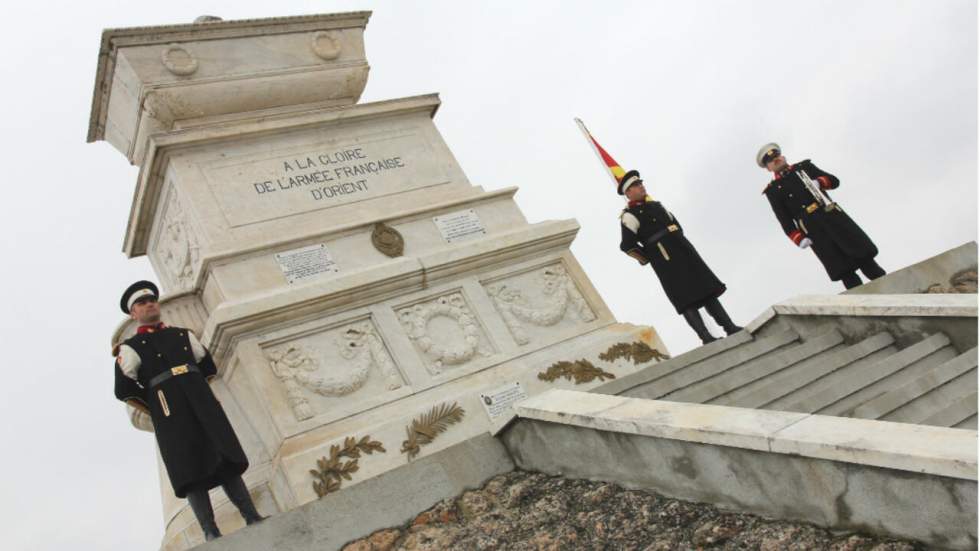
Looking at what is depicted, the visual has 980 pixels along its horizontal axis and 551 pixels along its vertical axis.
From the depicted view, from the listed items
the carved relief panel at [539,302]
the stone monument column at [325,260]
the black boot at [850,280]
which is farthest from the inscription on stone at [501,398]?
the black boot at [850,280]

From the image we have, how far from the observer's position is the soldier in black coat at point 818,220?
1032cm

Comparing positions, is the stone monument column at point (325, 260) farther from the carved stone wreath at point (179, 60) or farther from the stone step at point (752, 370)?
the stone step at point (752, 370)

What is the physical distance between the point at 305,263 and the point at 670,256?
3.31 metres

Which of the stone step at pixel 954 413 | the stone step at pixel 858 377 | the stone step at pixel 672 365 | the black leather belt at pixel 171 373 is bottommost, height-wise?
the stone step at pixel 954 413

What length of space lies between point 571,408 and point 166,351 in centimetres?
260

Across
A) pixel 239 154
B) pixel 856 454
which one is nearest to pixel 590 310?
pixel 239 154

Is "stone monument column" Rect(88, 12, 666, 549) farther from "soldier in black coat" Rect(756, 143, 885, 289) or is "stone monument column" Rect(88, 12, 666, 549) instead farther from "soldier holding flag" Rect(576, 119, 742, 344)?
"soldier in black coat" Rect(756, 143, 885, 289)

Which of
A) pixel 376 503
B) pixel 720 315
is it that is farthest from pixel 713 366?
pixel 376 503

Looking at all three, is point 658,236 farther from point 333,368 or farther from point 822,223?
point 333,368

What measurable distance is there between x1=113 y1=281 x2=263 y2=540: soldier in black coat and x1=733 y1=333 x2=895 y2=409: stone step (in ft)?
10.9

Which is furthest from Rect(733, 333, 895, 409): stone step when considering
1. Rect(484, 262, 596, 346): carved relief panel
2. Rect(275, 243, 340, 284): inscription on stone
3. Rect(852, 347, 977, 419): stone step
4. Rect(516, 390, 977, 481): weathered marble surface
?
Rect(275, 243, 340, 284): inscription on stone

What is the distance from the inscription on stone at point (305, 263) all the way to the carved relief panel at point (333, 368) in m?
0.73

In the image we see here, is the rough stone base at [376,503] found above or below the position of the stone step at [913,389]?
above

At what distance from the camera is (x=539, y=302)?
1049 cm
